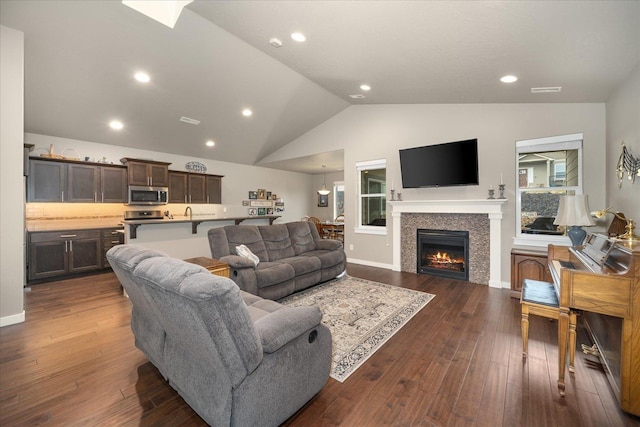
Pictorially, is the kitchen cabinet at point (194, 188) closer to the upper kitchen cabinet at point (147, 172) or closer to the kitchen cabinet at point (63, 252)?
the upper kitchen cabinet at point (147, 172)

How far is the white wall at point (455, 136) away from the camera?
3.57 m

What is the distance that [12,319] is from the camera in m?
2.94

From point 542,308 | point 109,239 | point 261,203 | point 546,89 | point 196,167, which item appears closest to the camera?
→ point 542,308

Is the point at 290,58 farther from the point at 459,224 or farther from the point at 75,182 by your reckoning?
the point at 75,182

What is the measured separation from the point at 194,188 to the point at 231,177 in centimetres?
123

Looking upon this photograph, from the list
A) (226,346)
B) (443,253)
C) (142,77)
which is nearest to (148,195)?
(142,77)

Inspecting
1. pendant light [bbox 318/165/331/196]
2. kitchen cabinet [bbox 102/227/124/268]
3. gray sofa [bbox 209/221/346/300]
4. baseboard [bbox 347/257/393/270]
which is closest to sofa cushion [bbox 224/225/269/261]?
gray sofa [bbox 209/221/346/300]

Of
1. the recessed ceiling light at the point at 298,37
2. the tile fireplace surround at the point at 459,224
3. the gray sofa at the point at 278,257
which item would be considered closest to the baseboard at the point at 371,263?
the tile fireplace surround at the point at 459,224

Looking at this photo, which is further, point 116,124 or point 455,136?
point 116,124

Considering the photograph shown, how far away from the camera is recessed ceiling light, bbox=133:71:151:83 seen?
12.8ft

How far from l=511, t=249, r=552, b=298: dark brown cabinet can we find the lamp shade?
88 centimetres

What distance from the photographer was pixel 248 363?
1.31m

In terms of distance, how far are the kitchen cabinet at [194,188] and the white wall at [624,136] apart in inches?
283

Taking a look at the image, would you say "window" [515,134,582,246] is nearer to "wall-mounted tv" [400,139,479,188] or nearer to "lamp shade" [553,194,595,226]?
"wall-mounted tv" [400,139,479,188]
